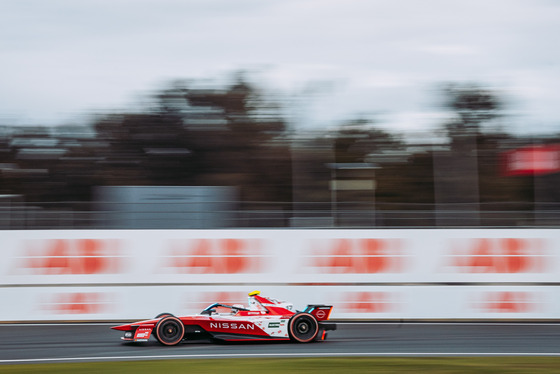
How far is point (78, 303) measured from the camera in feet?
47.0

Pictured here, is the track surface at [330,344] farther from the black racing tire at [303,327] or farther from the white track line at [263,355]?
the black racing tire at [303,327]

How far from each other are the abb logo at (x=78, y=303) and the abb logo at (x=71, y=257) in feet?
1.80

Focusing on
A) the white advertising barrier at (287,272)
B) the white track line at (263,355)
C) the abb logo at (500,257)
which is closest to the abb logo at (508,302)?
the white advertising barrier at (287,272)

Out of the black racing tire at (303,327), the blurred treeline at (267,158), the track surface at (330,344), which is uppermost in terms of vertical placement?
the blurred treeline at (267,158)

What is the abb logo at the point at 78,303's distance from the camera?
1426 cm

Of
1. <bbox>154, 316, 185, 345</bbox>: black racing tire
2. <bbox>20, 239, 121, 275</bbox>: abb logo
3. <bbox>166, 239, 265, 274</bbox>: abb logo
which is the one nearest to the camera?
<bbox>154, 316, 185, 345</bbox>: black racing tire

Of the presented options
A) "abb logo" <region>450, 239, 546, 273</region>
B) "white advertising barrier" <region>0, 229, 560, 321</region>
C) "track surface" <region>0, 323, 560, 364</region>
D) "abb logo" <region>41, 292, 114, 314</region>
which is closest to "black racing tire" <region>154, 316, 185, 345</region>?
"track surface" <region>0, 323, 560, 364</region>

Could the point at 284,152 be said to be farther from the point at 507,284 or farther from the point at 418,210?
the point at 507,284

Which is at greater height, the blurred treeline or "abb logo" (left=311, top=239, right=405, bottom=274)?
the blurred treeline

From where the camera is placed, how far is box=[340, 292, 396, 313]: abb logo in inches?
567

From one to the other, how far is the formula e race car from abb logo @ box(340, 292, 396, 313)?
3808mm

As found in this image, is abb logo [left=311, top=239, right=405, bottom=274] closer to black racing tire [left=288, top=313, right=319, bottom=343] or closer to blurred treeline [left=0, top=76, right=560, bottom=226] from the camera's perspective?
blurred treeline [left=0, top=76, right=560, bottom=226]

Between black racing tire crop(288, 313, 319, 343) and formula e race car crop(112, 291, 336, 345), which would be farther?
black racing tire crop(288, 313, 319, 343)

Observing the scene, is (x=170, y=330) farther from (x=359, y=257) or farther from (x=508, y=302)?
(x=508, y=302)
